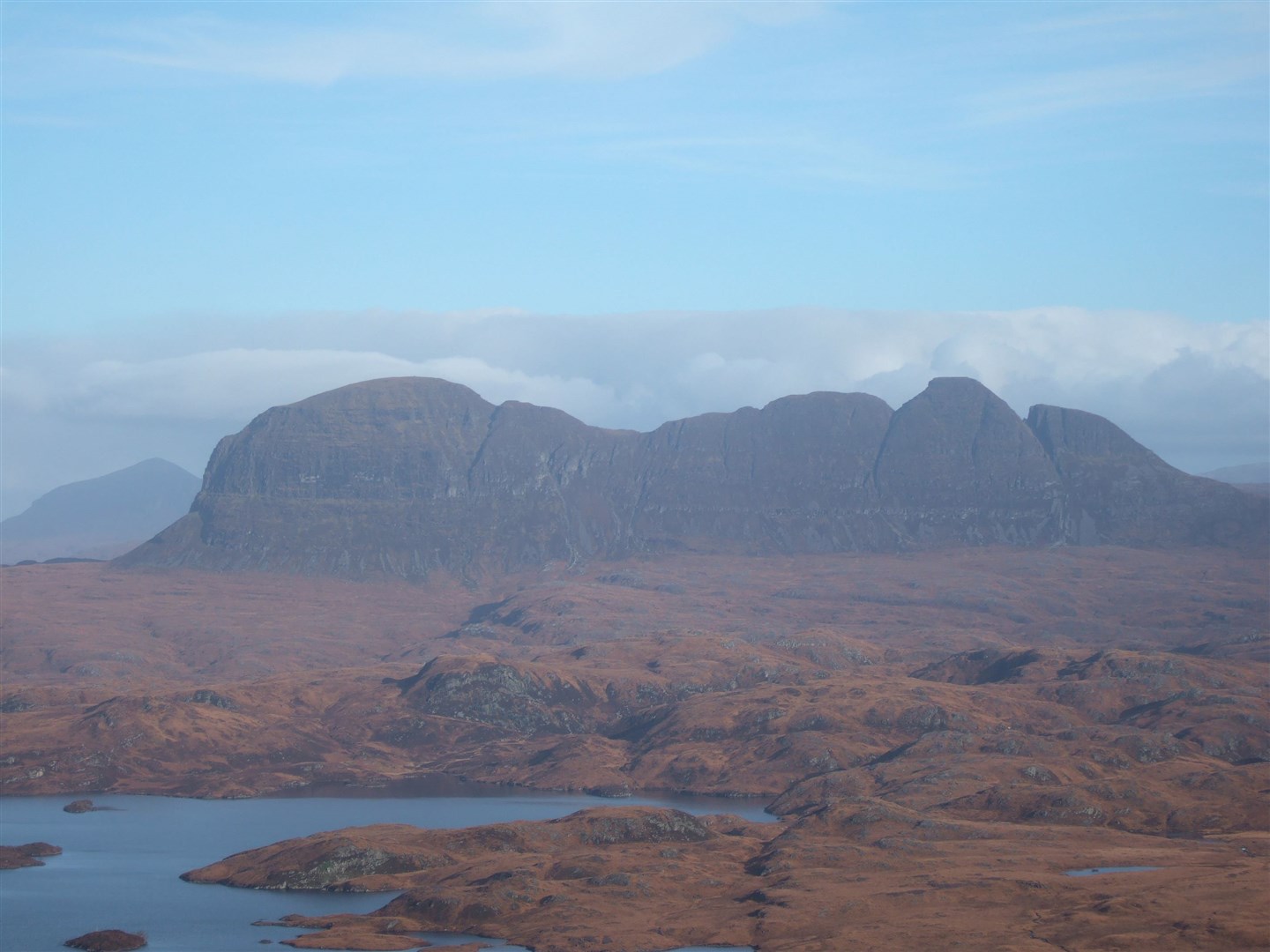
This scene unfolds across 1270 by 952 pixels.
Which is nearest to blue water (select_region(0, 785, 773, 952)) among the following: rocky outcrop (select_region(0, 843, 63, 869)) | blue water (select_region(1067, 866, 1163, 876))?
rocky outcrop (select_region(0, 843, 63, 869))

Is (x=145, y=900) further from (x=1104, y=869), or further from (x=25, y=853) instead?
(x=1104, y=869)

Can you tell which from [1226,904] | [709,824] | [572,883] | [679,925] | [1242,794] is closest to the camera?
[1226,904]

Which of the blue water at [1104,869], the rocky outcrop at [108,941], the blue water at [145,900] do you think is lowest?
the blue water at [1104,869]

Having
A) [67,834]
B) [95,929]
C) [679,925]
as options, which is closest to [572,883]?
[679,925]

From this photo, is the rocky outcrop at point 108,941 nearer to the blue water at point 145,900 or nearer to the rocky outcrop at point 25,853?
the blue water at point 145,900

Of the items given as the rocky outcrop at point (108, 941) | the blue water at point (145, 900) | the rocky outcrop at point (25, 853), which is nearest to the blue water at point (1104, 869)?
the blue water at point (145, 900)

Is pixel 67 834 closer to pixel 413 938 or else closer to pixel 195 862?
pixel 195 862

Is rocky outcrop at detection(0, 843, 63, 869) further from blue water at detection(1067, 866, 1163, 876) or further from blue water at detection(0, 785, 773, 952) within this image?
blue water at detection(1067, 866, 1163, 876)

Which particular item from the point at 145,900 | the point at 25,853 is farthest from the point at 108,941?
the point at 25,853

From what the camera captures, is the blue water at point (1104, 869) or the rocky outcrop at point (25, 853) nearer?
the blue water at point (1104, 869)
